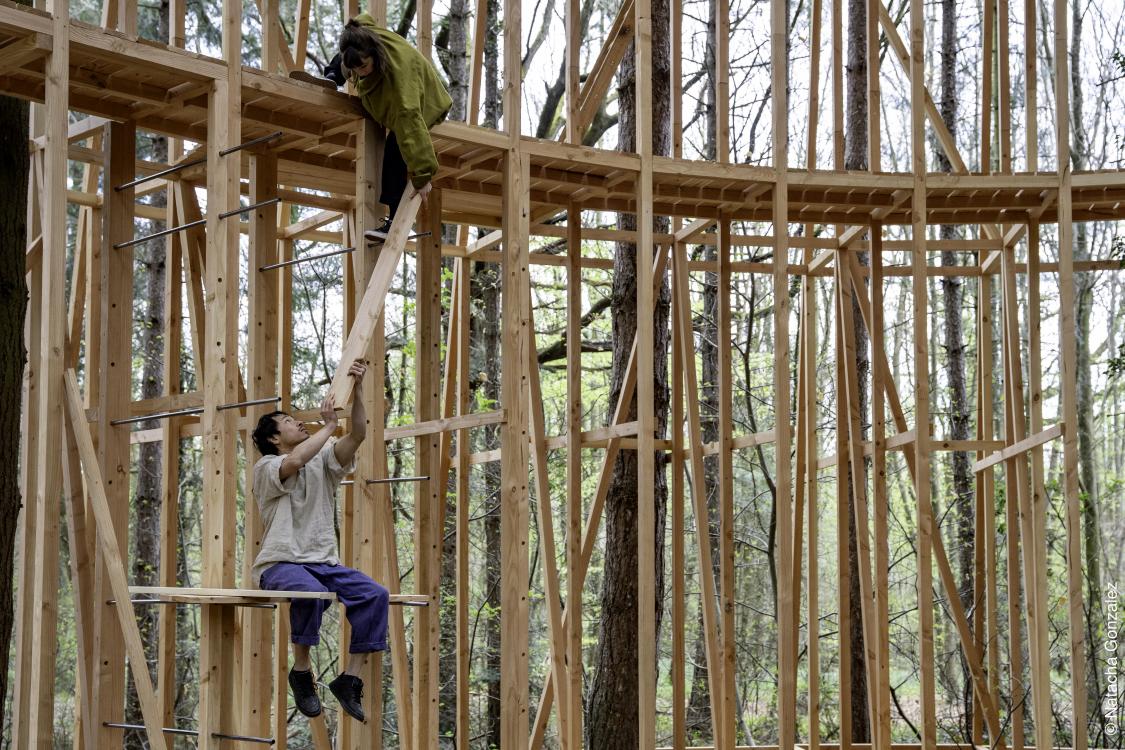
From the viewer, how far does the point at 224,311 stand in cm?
754

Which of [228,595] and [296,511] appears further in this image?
[296,511]

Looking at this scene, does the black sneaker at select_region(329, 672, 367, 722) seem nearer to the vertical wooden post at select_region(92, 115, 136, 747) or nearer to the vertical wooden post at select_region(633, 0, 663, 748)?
the vertical wooden post at select_region(92, 115, 136, 747)

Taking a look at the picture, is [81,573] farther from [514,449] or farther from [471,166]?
[471,166]

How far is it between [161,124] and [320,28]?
13.2m

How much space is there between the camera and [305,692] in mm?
7164

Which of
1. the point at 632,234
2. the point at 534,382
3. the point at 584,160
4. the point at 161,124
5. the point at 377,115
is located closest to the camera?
the point at 377,115

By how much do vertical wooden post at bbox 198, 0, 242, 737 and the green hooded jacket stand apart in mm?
812

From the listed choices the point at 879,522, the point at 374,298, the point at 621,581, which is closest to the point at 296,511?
the point at 374,298

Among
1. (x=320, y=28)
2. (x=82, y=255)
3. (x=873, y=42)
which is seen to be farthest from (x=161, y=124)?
(x=320, y=28)

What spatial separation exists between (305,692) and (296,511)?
3.22 ft

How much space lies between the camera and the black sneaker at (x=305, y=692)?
711 cm

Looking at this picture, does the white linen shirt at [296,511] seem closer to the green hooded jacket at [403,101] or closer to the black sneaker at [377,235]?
the black sneaker at [377,235]

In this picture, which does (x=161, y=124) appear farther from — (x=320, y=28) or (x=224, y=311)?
(x=320, y=28)

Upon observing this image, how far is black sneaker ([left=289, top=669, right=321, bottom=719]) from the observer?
711 cm
